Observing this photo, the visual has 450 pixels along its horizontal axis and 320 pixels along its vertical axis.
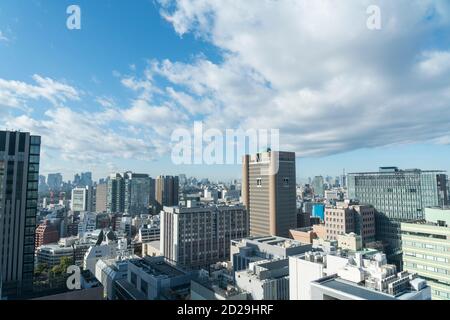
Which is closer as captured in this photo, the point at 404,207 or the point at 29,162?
the point at 29,162

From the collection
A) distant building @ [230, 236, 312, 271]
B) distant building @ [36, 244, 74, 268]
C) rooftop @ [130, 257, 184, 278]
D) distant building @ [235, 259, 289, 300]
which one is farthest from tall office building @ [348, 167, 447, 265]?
distant building @ [36, 244, 74, 268]

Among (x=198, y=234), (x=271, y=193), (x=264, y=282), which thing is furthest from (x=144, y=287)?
(x=271, y=193)

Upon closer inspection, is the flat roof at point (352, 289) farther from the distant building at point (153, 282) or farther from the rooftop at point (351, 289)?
the distant building at point (153, 282)

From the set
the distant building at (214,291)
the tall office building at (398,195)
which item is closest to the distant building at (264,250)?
the distant building at (214,291)

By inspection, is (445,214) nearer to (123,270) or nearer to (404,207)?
(123,270)

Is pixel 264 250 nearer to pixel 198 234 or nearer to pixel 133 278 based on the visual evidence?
pixel 198 234
